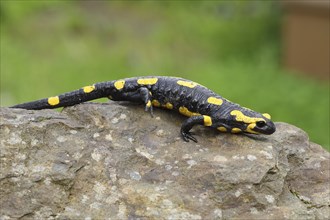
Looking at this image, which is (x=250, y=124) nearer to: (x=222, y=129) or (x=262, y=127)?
(x=262, y=127)

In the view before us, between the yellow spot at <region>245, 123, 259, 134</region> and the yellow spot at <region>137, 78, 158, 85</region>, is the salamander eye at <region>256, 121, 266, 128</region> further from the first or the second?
the yellow spot at <region>137, 78, 158, 85</region>

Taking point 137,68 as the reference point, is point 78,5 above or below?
above

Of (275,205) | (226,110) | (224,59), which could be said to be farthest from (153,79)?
(224,59)

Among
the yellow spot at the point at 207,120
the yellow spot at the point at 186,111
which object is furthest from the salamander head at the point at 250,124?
the yellow spot at the point at 186,111

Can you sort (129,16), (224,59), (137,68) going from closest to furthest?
(137,68), (224,59), (129,16)

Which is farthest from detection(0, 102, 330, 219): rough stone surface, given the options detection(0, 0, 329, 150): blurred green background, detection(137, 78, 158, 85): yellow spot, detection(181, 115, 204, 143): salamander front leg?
detection(0, 0, 329, 150): blurred green background

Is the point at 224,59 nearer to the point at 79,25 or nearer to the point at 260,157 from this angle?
the point at 79,25

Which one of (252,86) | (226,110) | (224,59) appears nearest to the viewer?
(226,110)
